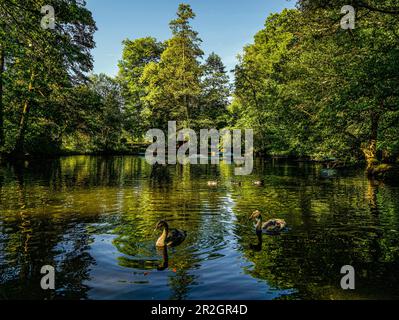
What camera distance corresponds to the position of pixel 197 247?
9.86 m

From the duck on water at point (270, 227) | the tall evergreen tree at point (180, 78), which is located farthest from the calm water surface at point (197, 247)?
the tall evergreen tree at point (180, 78)

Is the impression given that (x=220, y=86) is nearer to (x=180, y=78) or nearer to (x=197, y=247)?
(x=180, y=78)

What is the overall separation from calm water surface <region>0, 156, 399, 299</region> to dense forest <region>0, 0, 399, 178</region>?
558cm

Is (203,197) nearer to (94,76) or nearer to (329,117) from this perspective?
(329,117)

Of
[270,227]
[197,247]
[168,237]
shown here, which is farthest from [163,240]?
[270,227]
